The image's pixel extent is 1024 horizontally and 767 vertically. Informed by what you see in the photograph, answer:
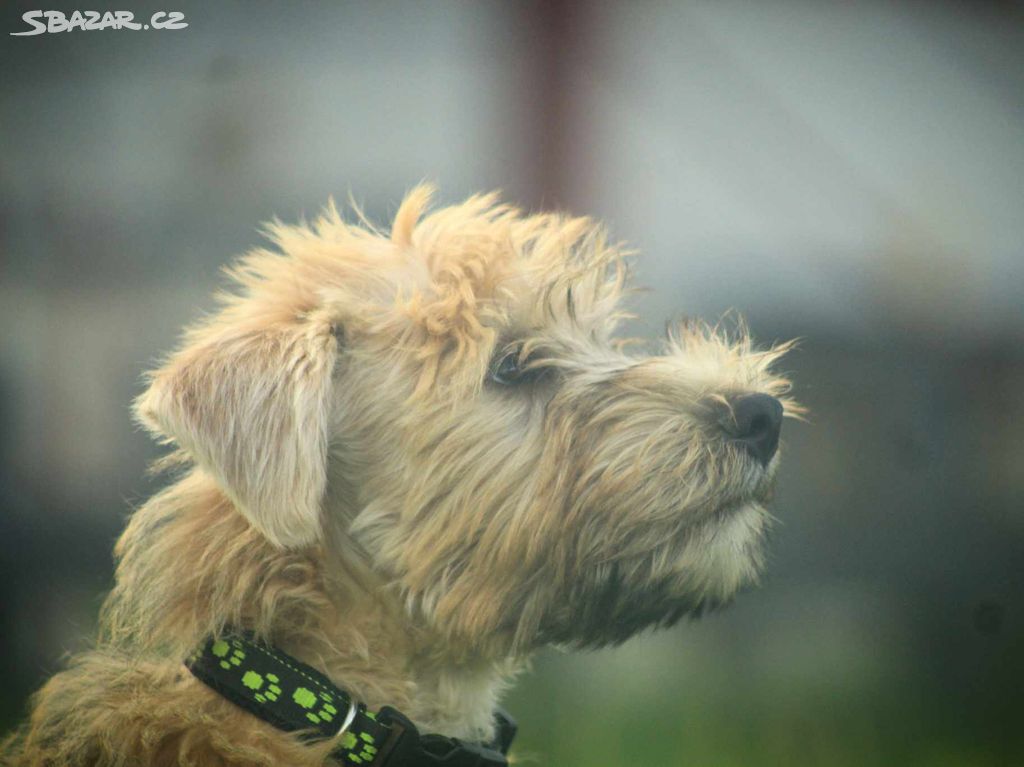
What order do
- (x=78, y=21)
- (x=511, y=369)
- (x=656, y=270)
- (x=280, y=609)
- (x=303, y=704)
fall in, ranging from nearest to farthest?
(x=303, y=704), (x=280, y=609), (x=511, y=369), (x=78, y=21), (x=656, y=270)

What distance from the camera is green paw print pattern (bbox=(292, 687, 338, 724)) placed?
199 cm

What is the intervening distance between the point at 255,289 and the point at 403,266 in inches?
16.5

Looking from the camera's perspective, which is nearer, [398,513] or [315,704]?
[315,704]

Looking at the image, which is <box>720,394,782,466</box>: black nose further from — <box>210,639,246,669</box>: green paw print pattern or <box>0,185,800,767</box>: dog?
<box>210,639,246,669</box>: green paw print pattern

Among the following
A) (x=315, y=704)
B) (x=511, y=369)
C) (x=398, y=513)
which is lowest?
(x=315, y=704)

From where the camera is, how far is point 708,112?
12.6ft

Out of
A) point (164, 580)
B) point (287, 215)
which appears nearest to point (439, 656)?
point (164, 580)

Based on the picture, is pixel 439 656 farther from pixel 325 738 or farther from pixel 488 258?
pixel 488 258

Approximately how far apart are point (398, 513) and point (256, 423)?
1.41ft

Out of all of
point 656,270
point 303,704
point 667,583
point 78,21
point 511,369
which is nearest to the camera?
point 303,704

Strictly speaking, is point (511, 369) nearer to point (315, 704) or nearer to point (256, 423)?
point (256, 423)

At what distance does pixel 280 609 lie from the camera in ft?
6.89

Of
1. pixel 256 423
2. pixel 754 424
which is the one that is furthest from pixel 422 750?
pixel 754 424

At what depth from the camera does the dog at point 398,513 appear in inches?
80.1
